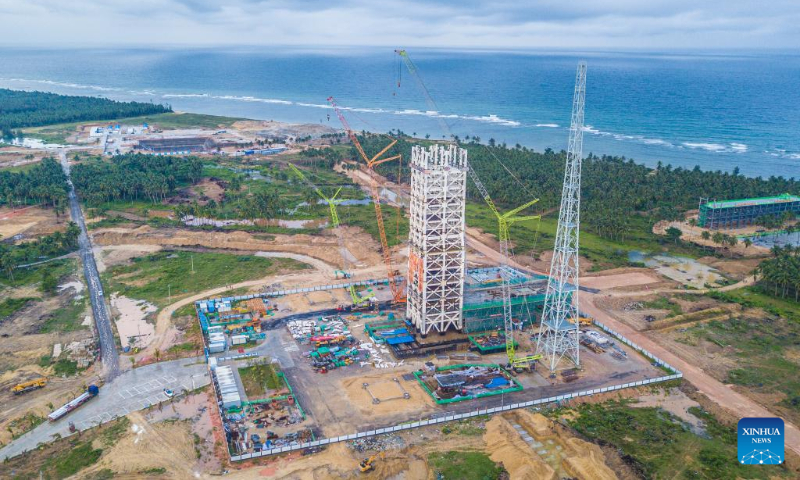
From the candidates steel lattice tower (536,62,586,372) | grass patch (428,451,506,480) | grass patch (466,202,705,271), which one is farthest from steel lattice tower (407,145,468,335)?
grass patch (466,202,705,271)

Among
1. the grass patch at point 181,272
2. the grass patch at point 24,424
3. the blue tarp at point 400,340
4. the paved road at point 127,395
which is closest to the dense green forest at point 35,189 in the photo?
the grass patch at point 181,272

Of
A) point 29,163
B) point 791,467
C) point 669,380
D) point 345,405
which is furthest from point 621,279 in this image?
point 29,163

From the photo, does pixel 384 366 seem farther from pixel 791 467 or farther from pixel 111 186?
pixel 111 186

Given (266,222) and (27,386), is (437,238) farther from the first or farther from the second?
(266,222)

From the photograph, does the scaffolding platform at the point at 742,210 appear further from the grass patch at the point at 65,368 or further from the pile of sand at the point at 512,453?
the grass patch at the point at 65,368

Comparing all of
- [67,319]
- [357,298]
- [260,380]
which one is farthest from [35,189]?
[260,380]
